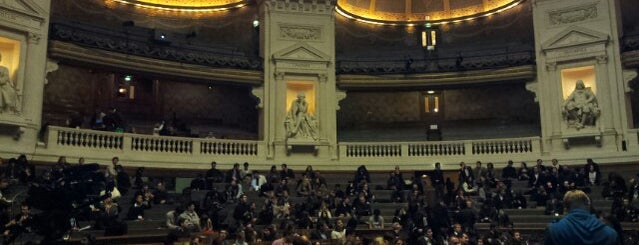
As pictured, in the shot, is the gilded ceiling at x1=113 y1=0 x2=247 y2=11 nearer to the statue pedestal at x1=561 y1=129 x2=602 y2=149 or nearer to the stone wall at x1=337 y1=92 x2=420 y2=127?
the stone wall at x1=337 y1=92 x2=420 y2=127

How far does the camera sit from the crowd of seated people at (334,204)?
48.7 feet

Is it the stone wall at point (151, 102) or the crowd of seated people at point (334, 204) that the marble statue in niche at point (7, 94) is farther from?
the stone wall at point (151, 102)

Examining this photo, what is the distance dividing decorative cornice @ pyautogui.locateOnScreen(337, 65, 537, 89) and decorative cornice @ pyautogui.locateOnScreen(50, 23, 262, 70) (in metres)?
4.25

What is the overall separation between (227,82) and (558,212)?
45.3 ft

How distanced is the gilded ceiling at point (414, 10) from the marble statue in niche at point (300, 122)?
6.60 meters

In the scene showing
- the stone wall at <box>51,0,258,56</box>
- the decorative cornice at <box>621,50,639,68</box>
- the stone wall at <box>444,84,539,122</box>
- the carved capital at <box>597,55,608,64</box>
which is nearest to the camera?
the decorative cornice at <box>621,50,639,68</box>

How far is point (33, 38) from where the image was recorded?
20.5 metres

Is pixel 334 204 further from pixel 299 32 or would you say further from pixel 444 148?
pixel 299 32

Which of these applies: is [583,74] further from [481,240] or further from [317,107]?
[481,240]

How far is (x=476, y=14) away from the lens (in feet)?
98.3

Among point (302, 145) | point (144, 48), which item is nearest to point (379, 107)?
point (302, 145)

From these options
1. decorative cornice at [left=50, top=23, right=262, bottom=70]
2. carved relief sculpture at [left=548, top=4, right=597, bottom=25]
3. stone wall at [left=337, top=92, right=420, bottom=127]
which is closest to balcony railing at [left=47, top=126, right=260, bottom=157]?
decorative cornice at [left=50, top=23, right=262, bottom=70]

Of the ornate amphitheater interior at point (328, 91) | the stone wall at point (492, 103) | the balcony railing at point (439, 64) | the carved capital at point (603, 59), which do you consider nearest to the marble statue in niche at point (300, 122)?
the ornate amphitheater interior at point (328, 91)

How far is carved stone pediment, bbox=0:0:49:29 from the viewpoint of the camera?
19.8 metres
